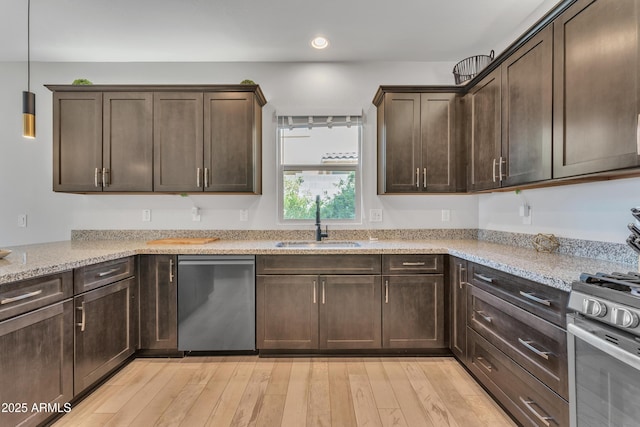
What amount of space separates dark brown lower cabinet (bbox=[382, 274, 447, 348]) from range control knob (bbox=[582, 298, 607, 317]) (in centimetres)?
127

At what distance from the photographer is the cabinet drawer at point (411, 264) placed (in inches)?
94.0

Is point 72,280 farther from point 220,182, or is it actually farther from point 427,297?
point 427,297

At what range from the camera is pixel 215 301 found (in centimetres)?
236

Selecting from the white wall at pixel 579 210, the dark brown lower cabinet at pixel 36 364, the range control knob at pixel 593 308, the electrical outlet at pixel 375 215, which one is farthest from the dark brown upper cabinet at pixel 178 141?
the white wall at pixel 579 210

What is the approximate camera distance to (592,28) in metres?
1.41

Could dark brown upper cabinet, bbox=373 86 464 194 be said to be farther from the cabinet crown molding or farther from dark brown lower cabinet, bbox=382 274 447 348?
the cabinet crown molding

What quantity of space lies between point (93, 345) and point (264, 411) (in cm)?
122

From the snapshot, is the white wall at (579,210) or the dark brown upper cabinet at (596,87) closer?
the dark brown upper cabinet at (596,87)

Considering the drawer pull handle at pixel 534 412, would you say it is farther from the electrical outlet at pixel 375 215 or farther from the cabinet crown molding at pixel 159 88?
the cabinet crown molding at pixel 159 88

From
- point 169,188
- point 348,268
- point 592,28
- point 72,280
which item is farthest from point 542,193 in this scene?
point 72,280

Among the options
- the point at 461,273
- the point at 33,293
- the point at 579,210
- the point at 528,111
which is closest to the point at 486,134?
the point at 528,111

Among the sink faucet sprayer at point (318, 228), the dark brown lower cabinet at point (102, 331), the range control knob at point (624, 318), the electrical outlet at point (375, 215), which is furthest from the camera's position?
the electrical outlet at point (375, 215)

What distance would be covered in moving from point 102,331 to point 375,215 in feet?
8.04

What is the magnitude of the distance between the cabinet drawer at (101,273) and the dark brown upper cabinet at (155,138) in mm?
729
